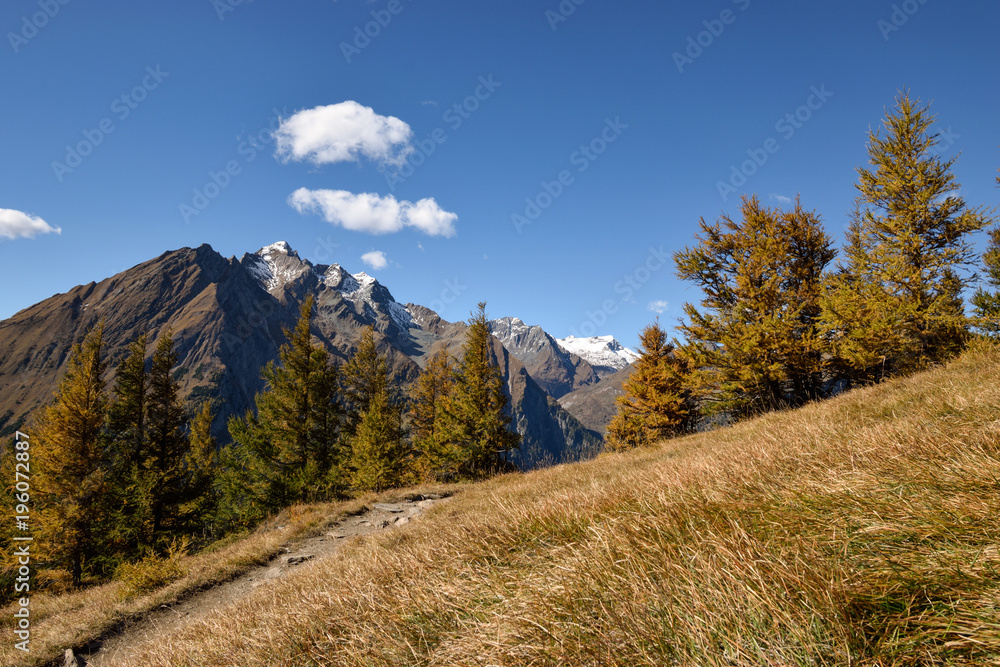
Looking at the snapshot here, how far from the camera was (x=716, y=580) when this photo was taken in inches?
59.7

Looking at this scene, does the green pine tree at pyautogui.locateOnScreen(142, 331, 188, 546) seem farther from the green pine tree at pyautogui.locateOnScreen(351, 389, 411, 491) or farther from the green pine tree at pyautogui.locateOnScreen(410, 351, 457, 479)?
the green pine tree at pyautogui.locateOnScreen(410, 351, 457, 479)

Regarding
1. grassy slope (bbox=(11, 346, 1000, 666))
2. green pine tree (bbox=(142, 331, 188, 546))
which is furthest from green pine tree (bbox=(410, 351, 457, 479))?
grassy slope (bbox=(11, 346, 1000, 666))

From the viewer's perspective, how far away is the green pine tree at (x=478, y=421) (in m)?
19.8

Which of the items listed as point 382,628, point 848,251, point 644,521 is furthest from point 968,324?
point 382,628

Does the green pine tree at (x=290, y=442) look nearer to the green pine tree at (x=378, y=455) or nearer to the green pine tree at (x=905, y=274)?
the green pine tree at (x=378, y=455)

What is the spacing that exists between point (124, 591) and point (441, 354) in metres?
20.5

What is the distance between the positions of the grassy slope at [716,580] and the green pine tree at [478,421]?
16424 mm

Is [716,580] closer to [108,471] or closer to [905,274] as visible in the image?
[905,274]

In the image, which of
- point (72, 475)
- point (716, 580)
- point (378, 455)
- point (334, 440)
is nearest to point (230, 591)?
point (716, 580)

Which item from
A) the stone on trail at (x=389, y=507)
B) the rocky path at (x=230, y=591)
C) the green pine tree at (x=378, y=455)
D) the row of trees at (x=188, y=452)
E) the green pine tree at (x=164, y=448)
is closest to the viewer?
the rocky path at (x=230, y=591)

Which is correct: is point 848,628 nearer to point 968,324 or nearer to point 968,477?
point 968,477

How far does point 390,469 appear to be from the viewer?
752 inches

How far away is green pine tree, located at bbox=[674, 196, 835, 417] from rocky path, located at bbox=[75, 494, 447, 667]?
42.6 ft

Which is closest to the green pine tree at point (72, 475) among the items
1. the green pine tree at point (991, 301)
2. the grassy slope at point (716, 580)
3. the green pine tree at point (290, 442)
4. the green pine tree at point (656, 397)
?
the green pine tree at point (290, 442)
